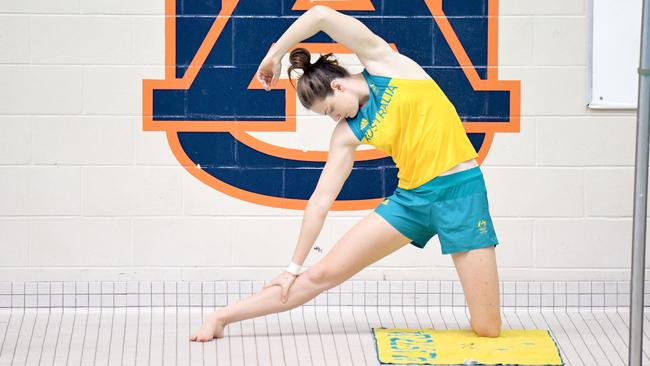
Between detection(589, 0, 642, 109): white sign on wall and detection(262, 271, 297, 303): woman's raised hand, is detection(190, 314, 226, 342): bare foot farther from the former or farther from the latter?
detection(589, 0, 642, 109): white sign on wall

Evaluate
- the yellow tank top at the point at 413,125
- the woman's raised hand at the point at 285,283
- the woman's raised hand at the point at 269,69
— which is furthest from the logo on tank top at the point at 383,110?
the woman's raised hand at the point at 285,283

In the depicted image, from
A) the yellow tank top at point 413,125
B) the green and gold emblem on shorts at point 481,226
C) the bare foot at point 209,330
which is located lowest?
the bare foot at point 209,330

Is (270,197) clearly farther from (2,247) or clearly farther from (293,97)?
(2,247)

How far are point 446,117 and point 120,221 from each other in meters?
1.75

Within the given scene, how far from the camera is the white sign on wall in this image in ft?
16.4

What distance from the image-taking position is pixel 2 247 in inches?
201

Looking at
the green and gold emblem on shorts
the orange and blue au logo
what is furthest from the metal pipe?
the orange and blue au logo

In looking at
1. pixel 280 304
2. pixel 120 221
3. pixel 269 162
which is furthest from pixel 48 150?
pixel 280 304

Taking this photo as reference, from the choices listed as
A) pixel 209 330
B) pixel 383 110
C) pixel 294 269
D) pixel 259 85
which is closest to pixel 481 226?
pixel 383 110

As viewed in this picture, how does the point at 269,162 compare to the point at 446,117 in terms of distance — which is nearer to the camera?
the point at 446,117

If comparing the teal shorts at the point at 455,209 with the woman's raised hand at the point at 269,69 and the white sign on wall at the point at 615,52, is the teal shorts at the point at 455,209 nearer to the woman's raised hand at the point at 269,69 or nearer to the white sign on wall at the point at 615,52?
the woman's raised hand at the point at 269,69

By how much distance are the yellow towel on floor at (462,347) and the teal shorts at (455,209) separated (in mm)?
393

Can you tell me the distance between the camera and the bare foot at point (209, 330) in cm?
446

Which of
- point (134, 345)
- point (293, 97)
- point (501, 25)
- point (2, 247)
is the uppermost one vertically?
point (501, 25)
